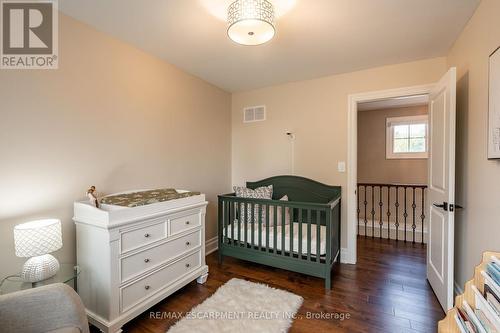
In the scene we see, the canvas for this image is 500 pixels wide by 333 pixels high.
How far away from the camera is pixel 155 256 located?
189 centimetres

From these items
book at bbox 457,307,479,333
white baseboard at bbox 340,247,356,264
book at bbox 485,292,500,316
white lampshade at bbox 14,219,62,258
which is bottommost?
white baseboard at bbox 340,247,356,264

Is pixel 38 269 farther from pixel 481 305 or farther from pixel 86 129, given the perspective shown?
pixel 481 305

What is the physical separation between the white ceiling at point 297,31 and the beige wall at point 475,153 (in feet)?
0.62

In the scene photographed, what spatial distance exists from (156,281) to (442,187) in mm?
2508

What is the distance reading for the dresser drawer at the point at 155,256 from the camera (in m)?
1.69

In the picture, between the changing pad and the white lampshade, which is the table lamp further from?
the changing pad

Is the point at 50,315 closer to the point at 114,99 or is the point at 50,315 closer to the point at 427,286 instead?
the point at 114,99

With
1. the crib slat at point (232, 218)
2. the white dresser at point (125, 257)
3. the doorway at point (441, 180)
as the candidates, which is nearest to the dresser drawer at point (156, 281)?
the white dresser at point (125, 257)

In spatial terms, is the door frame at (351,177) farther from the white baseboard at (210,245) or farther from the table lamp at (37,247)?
the table lamp at (37,247)

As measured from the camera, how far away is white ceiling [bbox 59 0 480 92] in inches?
66.1

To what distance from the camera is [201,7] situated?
66.5 inches

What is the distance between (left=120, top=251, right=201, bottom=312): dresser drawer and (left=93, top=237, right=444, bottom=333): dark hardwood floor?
201 millimetres

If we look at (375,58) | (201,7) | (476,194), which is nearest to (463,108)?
(476,194)

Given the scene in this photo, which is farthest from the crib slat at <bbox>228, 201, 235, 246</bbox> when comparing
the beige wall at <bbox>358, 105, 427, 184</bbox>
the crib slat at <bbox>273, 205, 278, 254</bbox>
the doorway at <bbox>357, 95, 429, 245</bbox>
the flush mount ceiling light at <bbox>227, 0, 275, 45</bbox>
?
the beige wall at <bbox>358, 105, 427, 184</bbox>
